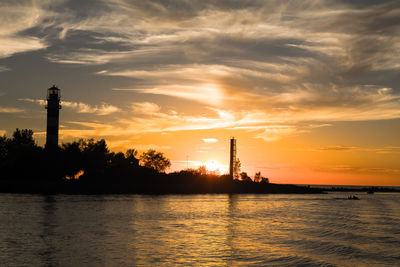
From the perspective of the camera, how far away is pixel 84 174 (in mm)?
136375

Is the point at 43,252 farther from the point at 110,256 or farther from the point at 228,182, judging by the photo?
the point at 228,182

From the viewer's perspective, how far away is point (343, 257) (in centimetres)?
3152

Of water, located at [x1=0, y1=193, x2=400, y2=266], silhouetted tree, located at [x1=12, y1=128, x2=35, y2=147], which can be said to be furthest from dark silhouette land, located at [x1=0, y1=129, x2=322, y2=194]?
water, located at [x1=0, y1=193, x2=400, y2=266]

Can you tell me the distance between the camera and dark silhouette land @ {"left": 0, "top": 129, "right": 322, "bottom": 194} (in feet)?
396

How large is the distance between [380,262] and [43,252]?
89.4ft

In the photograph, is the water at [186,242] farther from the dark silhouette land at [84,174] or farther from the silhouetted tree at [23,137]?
the silhouetted tree at [23,137]

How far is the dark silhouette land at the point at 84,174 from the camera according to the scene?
12075cm

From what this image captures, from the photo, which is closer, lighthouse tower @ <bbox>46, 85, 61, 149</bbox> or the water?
the water

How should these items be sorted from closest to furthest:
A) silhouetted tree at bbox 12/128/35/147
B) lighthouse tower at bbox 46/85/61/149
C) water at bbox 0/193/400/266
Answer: water at bbox 0/193/400/266 → lighthouse tower at bbox 46/85/61/149 → silhouetted tree at bbox 12/128/35/147

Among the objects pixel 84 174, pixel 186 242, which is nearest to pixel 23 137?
pixel 84 174

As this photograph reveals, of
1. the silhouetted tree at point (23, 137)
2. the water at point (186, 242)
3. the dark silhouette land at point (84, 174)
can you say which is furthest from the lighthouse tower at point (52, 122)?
the water at point (186, 242)

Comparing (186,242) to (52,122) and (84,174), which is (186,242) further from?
(84,174)

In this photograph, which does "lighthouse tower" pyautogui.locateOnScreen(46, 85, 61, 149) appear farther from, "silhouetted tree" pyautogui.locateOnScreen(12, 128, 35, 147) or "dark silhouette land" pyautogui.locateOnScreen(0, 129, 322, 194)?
"silhouetted tree" pyautogui.locateOnScreen(12, 128, 35, 147)

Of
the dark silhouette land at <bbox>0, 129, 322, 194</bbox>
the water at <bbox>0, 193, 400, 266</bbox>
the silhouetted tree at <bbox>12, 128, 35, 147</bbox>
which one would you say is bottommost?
the water at <bbox>0, 193, 400, 266</bbox>
